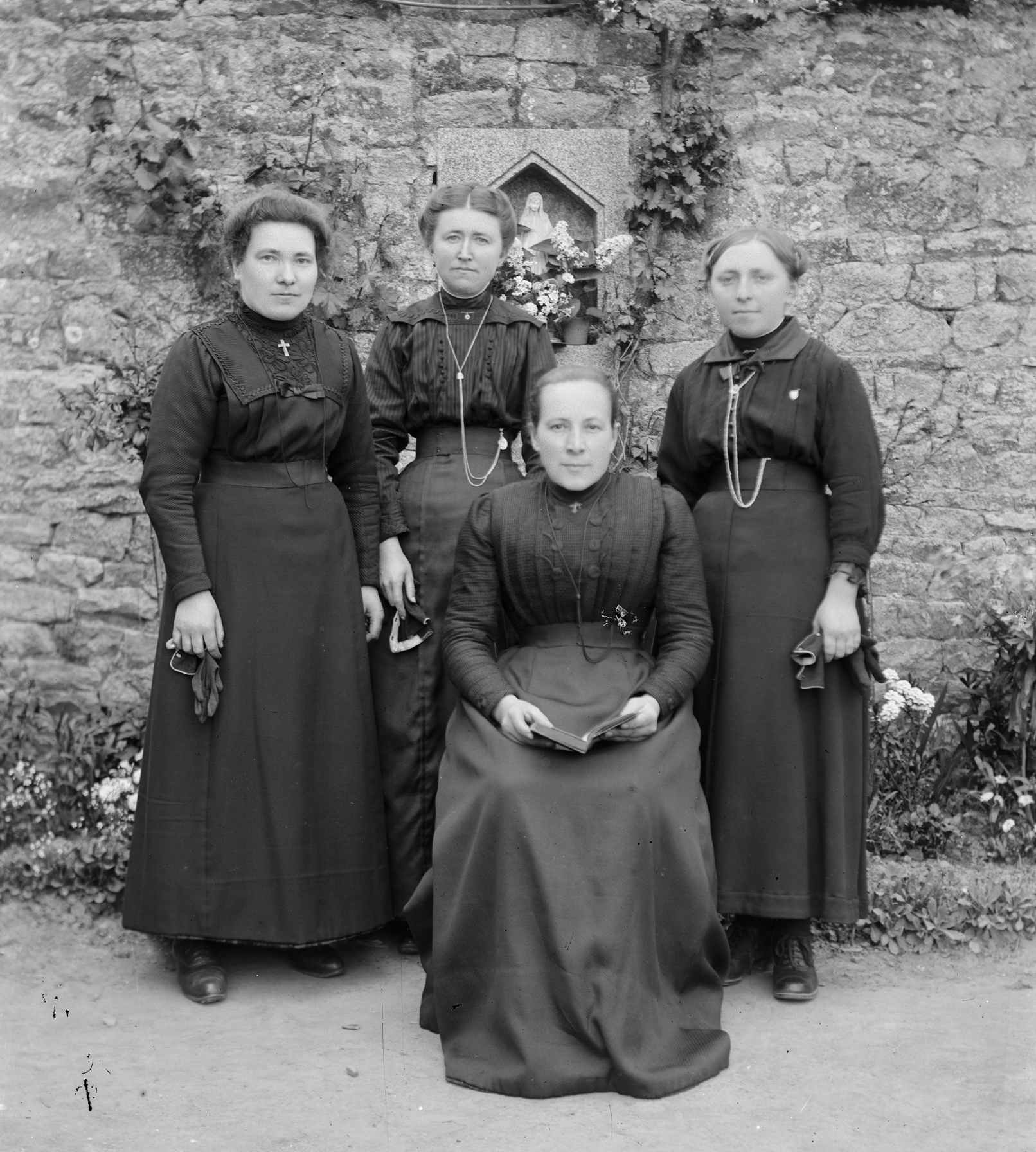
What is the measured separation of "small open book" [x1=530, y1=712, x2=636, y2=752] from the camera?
9.95ft

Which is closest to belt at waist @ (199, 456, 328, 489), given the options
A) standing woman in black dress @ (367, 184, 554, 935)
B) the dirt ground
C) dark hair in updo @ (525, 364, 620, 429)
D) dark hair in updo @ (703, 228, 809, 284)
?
standing woman in black dress @ (367, 184, 554, 935)

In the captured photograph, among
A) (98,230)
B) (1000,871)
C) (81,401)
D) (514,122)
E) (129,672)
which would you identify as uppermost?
(514,122)

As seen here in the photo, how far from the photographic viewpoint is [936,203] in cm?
527

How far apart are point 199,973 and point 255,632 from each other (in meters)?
0.94

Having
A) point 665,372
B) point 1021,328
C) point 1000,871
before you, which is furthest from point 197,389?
point 1021,328

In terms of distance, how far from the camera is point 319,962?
371cm

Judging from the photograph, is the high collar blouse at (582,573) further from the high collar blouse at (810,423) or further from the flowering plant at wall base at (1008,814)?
the flowering plant at wall base at (1008,814)

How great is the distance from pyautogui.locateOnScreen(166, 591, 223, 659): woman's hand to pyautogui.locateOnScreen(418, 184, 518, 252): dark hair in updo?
3.93 ft

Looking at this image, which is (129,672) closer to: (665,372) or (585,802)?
(665,372)

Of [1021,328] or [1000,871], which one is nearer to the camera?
[1000,871]

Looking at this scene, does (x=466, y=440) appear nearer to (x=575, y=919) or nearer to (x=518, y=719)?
(x=518, y=719)

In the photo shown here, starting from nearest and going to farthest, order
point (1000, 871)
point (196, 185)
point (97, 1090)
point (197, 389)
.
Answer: point (97, 1090) < point (197, 389) < point (1000, 871) < point (196, 185)

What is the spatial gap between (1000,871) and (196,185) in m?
3.83

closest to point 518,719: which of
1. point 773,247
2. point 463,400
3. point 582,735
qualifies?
point 582,735
